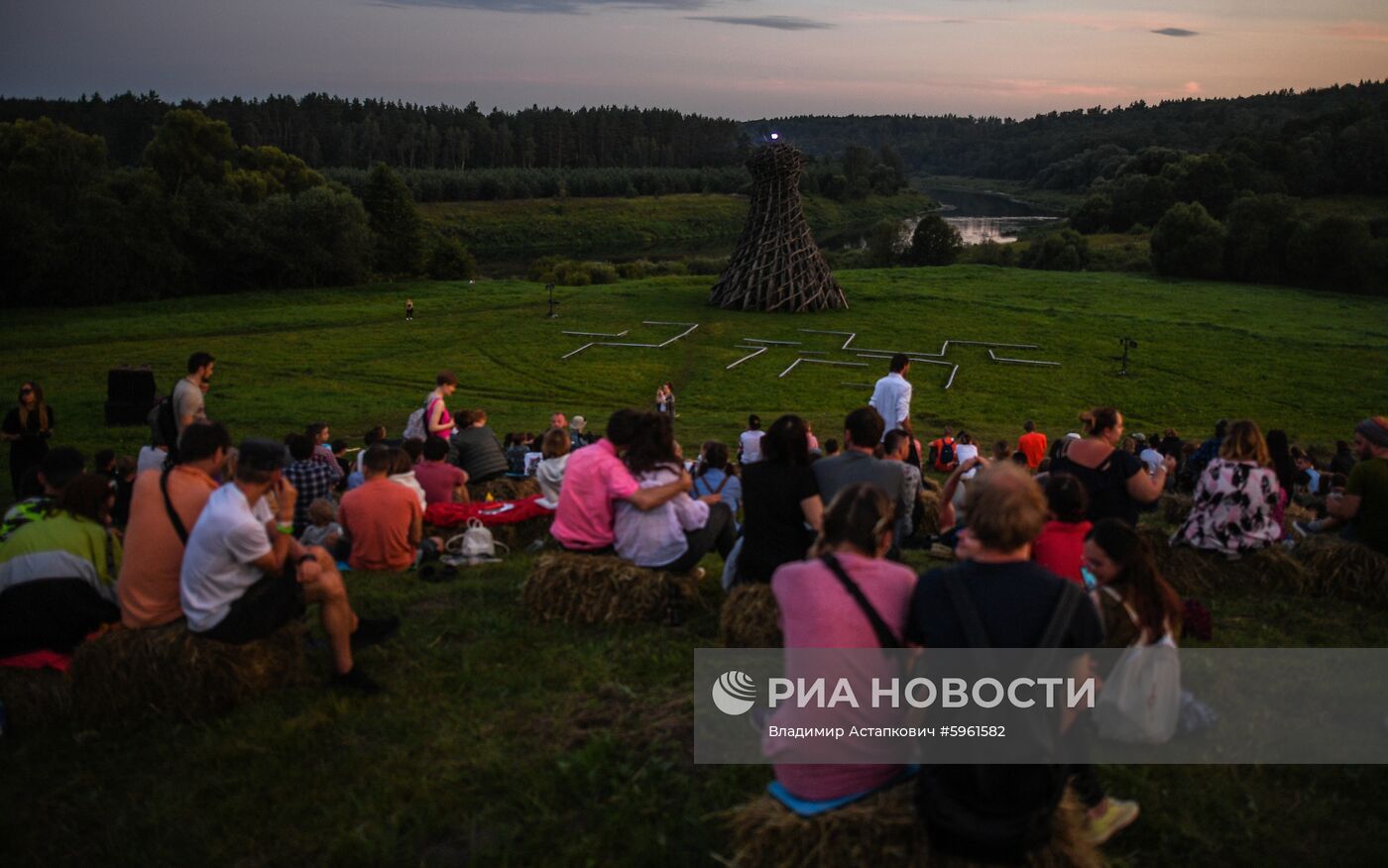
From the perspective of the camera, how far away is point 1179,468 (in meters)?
14.6

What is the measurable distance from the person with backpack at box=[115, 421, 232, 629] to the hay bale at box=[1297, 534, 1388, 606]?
8.62m

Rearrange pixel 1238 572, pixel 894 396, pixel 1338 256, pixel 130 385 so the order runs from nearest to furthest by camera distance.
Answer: pixel 1238 572
pixel 894 396
pixel 130 385
pixel 1338 256

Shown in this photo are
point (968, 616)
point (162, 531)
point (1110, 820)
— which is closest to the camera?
point (968, 616)

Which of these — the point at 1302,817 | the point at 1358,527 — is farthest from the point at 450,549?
the point at 1358,527

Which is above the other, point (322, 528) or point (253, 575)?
point (253, 575)

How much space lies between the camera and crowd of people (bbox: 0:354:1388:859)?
151 inches

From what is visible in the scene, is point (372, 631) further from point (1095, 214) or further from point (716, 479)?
point (1095, 214)

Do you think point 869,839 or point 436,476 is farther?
A: point 436,476

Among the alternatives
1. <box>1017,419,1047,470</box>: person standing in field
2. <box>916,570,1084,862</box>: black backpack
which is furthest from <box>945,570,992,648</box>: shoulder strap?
<box>1017,419,1047,470</box>: person standing in field

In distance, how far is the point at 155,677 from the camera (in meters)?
5.77

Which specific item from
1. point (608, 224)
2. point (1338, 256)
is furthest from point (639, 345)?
point (608, 224)

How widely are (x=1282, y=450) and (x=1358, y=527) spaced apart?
274cm

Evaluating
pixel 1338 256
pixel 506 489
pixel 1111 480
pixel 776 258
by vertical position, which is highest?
pixel 1338 256

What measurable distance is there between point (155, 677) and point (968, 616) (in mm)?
4914
